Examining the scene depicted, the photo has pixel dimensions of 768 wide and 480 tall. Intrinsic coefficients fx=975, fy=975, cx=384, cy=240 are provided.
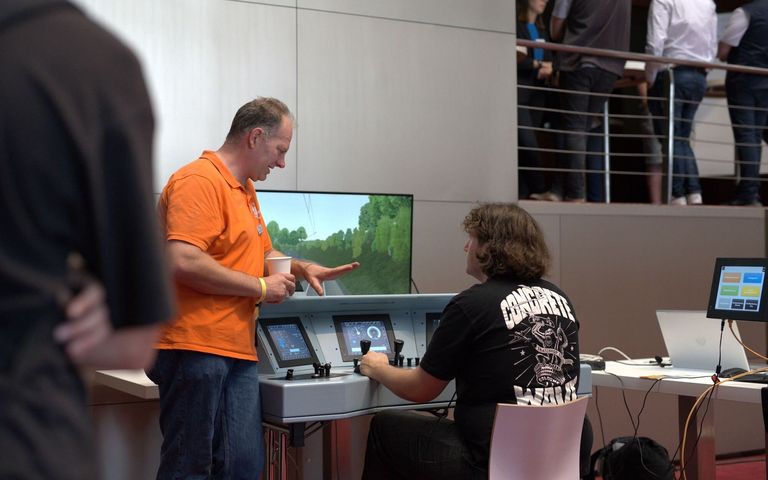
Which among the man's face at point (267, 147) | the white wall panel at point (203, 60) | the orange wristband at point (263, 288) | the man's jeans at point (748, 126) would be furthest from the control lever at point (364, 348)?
the man's jeans at point (748, 126)

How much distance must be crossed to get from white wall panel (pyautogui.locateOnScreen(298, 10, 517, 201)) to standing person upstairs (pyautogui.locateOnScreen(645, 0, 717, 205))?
1.09 metres

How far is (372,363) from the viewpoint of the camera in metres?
2.95

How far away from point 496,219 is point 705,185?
589 cm

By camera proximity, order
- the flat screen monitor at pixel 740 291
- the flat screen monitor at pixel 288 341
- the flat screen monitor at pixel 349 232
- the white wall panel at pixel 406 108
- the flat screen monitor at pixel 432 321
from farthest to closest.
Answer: the white wall panel at pixel 406 108, the flat screen monitor at pixel 349 232, the flat screen monitor at pixel 740 291, the flat screen monitor at pixel 432 321, the flat screen monitor at pixel 288 341

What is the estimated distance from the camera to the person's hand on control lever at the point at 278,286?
2.76 metres

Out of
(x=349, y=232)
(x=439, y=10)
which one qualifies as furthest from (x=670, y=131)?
(x=349, y=232)

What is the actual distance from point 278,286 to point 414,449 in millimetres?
647

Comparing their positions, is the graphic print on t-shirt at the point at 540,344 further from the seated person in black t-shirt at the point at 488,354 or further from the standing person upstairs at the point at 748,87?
the standing person upstairs at the point at 748,87

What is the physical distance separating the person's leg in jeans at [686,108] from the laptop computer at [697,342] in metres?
2.36

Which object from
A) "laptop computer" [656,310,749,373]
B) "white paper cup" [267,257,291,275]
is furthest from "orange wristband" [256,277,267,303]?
"laptop computer" [656,310,749,373]

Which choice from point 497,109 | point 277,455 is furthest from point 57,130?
point 497,109

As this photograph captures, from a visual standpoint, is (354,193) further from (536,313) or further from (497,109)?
(536,313)

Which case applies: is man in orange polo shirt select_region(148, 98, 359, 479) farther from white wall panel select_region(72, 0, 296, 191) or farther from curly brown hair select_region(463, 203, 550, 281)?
white wall panel select_region(72, 0, 296, 191)

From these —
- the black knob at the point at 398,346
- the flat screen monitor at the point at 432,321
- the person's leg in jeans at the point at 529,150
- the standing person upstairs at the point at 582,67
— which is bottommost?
the black knob at the point at 398,346
